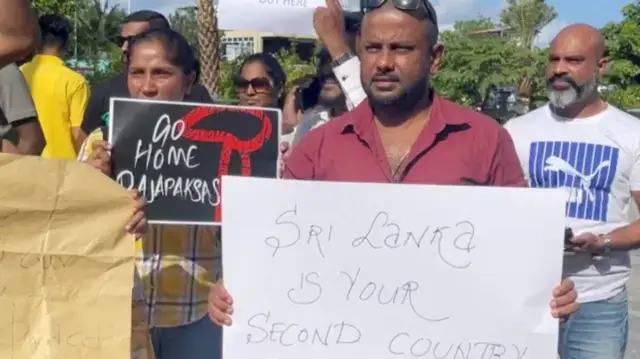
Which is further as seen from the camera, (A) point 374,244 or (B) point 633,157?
(B) point 633,157

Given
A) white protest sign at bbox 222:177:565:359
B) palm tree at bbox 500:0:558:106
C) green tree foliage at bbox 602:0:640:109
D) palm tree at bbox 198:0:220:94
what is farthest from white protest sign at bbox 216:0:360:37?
palm tree at bbox 500:0:558:106

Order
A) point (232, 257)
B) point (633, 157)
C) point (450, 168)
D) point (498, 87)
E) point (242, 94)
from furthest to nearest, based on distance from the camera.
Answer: point (498, 87) → point (242, 94) → point (633, 157) → point (450, 168) → point (232, 257)

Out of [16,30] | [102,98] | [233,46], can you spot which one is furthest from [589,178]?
[233,46]

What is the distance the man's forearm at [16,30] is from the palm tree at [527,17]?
4413cm

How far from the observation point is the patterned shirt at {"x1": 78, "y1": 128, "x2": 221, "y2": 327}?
3.61 m

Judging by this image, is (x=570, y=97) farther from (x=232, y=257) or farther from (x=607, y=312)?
(x=232, y=257)

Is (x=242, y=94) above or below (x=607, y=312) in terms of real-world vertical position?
above

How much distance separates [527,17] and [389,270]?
155ft

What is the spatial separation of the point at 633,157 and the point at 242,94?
215cm

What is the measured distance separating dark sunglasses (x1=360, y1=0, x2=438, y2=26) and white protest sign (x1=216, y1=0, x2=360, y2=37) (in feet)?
10.3

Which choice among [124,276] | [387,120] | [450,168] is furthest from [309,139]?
[124,276]

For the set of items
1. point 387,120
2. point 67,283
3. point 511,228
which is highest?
point 387,120

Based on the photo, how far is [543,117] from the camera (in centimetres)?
429

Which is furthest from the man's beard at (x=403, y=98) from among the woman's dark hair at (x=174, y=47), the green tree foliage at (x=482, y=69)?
the green tree foliage at (x=482, y=69)
